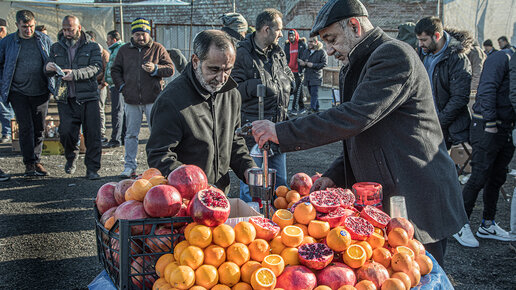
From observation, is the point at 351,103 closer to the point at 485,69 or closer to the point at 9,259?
the point at 485,69

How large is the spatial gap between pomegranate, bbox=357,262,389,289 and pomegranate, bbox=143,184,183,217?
Answer: 0.81 m

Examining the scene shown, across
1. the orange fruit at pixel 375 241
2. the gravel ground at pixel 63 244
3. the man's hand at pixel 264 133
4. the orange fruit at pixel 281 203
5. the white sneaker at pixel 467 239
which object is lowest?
the gravel ground at pixel 63 244

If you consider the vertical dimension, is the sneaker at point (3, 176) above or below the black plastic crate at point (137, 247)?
below

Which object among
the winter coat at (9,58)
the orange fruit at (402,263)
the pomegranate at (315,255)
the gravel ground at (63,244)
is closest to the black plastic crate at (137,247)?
the pomegranate at (315,255)

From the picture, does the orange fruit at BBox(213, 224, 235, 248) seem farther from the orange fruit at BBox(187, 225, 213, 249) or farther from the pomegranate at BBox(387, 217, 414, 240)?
the pomegranate at BBox(387, 217, 414, 240)

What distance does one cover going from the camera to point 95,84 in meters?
6.86

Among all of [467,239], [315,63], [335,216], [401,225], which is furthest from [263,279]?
[315,63]

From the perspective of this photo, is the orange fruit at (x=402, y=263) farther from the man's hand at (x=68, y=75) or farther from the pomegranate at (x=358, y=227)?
the man's hand at (x=68, y=75)

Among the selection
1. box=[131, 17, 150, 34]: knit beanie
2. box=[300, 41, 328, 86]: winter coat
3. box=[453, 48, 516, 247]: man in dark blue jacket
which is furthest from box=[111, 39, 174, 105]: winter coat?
box=[300, 41, 328, 86]: winter coat

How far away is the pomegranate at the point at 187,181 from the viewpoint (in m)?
2.03

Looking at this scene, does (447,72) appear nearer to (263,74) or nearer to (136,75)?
(263,74)

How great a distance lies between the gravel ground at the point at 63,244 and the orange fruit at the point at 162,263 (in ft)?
7.69

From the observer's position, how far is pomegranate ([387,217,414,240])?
6.63 ft

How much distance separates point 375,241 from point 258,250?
0.53 m
